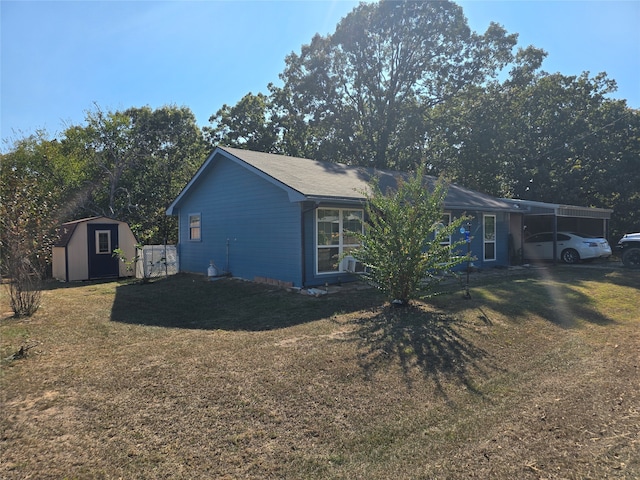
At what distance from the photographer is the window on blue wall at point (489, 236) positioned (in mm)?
15782

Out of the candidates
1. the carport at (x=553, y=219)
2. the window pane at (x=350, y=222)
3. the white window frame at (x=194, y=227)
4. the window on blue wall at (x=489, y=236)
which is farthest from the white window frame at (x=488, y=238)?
the white window frame at (x=194, y=227)

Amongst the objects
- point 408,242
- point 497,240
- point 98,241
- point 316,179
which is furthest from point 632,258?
point 98,241

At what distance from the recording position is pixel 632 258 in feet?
51.9

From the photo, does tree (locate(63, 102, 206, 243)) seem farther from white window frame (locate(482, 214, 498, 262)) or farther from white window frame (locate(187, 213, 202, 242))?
white window frame (locate(482, 214, 498, 262))

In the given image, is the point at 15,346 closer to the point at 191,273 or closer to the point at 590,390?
the point at 590,390

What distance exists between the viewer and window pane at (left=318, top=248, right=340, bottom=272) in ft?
36.7

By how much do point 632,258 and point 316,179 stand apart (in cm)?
1303

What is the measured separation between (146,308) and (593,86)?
89.7 ft

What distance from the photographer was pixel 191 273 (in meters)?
15.7

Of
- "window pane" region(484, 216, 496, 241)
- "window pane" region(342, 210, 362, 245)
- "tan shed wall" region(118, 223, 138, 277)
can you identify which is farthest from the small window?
"window pane" region(484, 216, 496, 241)

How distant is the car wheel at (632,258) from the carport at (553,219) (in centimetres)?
242

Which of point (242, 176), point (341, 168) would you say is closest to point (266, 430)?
point (242, 176)

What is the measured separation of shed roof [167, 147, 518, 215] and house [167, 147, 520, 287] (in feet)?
0.10

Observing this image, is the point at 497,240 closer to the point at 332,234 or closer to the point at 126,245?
the point at 332,234
